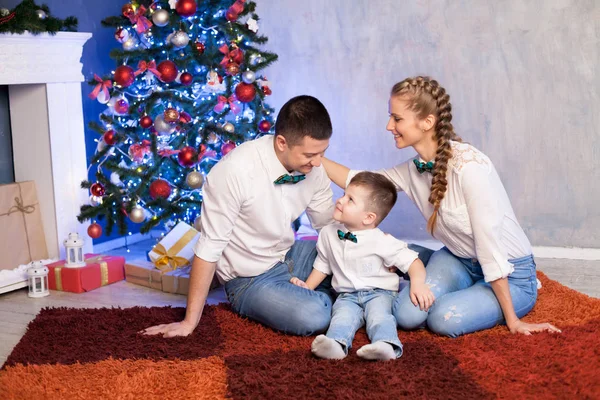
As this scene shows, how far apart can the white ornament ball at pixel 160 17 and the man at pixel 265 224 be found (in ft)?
3.66

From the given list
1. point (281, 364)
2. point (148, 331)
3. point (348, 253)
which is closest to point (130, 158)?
point (148, 331)

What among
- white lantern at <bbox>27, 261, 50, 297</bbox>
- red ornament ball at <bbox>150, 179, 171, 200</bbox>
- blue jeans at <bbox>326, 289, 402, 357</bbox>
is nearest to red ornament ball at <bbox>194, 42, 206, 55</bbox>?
red ornament ball at <bbox>150, 179, 171, 200</bbox>

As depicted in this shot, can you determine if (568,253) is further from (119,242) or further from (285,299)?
(119,242)

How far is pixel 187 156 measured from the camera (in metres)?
3.43

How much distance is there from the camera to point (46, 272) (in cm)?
320

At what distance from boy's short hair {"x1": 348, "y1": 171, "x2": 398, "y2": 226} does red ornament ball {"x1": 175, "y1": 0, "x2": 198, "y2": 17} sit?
1.37m

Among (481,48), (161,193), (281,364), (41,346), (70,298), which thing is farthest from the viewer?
(481,48)

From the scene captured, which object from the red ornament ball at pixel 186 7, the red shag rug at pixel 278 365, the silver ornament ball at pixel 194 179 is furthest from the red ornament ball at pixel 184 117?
the red shag rug at pixel 278 365

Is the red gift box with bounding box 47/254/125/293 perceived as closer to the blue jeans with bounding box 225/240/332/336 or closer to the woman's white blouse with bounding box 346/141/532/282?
the blue jeans with bounding box 225/240/332/336

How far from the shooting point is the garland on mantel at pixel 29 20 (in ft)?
10.2

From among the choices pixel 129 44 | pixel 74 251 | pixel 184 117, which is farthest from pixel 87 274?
pixel 129 44

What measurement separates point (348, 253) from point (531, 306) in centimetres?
71

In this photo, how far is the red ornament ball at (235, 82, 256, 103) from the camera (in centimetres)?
352

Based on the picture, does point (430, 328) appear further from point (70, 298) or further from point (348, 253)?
point (70, 298)
